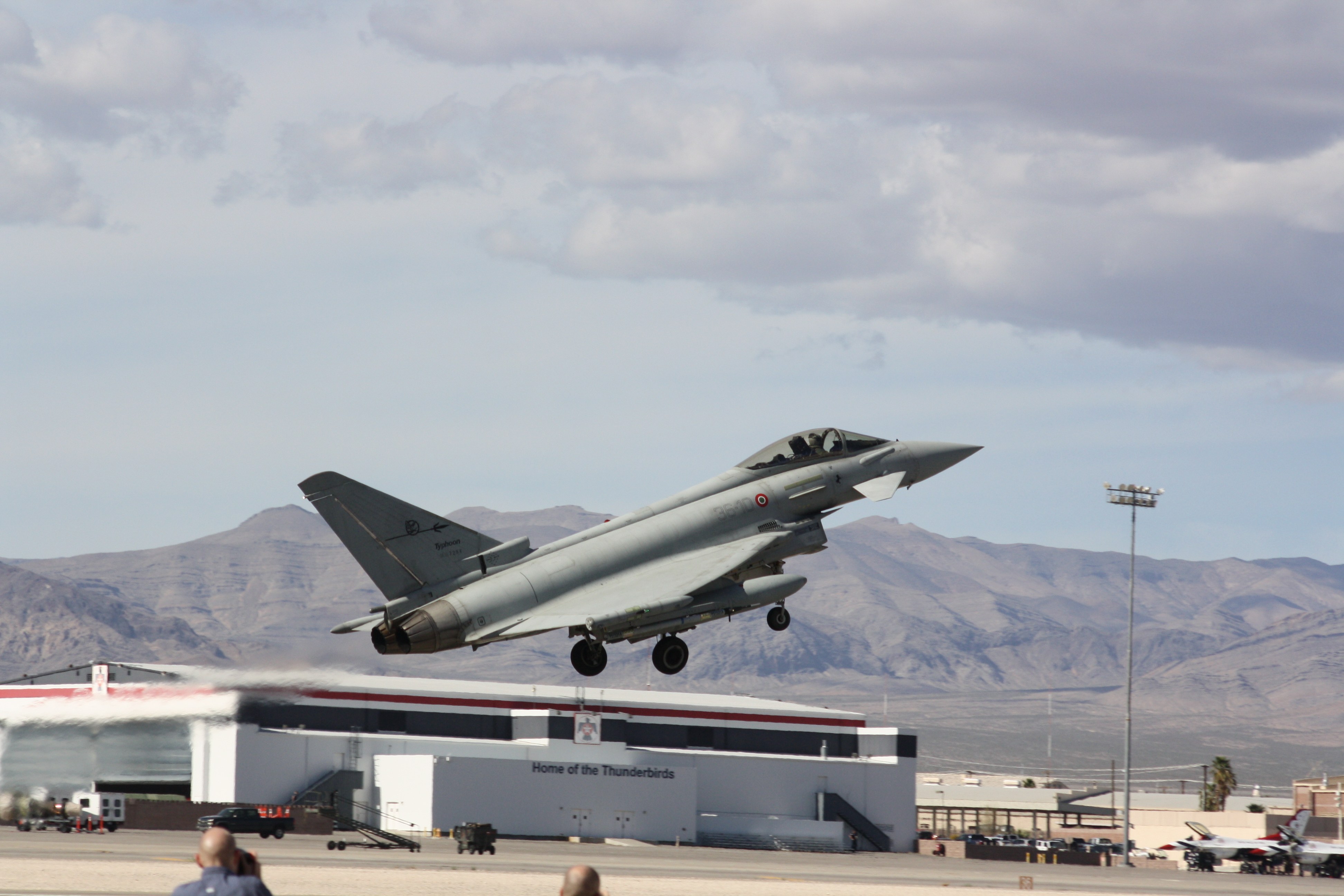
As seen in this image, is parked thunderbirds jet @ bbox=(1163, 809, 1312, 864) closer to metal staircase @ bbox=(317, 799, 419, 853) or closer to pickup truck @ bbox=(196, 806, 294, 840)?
metal staircase @ bbox=(317, 799, 419, 853)

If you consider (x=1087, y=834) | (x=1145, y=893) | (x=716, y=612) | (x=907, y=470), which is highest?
(x=907, y=470)

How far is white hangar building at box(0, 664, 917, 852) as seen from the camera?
264 feet

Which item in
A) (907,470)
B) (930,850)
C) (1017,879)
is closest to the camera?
(907,470)

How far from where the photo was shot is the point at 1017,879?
250ft

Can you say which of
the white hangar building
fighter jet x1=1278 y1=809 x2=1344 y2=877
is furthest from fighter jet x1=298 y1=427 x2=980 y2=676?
fighter jet x1=1278 y1=809 x2=1344 y2=877

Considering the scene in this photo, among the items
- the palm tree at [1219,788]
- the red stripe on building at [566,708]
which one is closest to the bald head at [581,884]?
the red stripe on building at [566,708]

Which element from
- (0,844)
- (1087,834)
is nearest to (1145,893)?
(0,844)

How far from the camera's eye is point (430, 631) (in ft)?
120

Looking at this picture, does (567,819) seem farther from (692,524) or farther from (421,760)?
(692,524)

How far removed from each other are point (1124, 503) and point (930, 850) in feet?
94.5

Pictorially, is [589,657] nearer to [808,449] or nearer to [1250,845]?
[808,449]

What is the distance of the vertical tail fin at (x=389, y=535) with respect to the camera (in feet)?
127

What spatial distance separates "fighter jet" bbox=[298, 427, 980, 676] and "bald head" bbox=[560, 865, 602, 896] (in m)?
21.5

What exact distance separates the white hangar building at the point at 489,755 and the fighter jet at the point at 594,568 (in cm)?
2958
